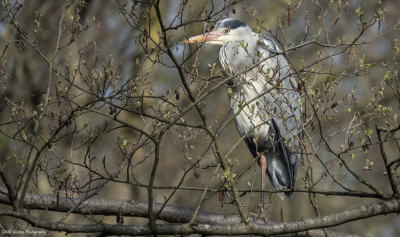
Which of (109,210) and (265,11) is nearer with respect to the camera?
(109,210)

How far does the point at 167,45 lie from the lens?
240 cm

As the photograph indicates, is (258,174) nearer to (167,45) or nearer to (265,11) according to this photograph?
(265,11)

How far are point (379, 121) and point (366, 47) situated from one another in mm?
913

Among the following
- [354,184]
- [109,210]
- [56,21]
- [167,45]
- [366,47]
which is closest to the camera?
[167,45]

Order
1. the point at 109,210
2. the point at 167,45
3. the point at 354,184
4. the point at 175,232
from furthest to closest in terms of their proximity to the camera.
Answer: the point at 354,184 < the point at 109,210 < the point at 175,232 < the point at 167,45

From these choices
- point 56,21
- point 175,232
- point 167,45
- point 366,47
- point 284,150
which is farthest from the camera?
point 366,47

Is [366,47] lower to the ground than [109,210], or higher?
higher

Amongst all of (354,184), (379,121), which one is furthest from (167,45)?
(354,184)

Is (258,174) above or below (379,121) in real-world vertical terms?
below

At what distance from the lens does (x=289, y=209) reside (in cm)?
751

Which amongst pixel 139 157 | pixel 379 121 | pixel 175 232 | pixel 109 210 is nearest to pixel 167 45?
pixel 175 232

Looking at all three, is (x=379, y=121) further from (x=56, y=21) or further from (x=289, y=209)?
(x=56, y=21)

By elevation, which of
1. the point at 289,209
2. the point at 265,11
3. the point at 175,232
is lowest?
the point at 175,232

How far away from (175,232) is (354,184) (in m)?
6.05
